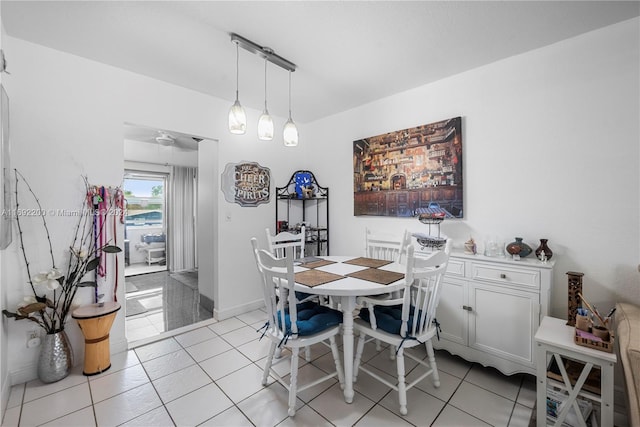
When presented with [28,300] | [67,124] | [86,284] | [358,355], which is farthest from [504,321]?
[67,124]

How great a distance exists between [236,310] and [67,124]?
2.45 m

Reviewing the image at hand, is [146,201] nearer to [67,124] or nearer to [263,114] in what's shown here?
[67,124]

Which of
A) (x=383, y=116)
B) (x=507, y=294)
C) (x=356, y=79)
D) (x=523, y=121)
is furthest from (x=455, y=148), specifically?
(x=507, y=294)

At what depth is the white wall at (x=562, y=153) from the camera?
1818mm

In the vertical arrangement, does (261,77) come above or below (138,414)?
above

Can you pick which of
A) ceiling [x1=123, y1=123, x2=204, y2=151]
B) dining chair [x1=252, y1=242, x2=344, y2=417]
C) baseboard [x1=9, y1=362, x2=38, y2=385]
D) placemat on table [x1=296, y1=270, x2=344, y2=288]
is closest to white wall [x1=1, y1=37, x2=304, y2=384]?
baseboard [x1=9, y1=362, x2=38, y2=385]

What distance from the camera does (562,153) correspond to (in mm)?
2031

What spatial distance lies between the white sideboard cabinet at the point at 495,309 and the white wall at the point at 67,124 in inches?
115

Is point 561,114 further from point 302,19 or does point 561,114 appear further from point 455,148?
point 302,19

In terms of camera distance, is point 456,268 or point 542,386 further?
point 456,268

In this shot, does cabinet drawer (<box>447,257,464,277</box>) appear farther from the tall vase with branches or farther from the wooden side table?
the tall vase with branches

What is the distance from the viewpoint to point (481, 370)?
2.14 m

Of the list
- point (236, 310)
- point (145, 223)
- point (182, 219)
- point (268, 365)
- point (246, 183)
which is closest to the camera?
point (268, 365)

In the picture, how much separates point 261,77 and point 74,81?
5.10 feet
